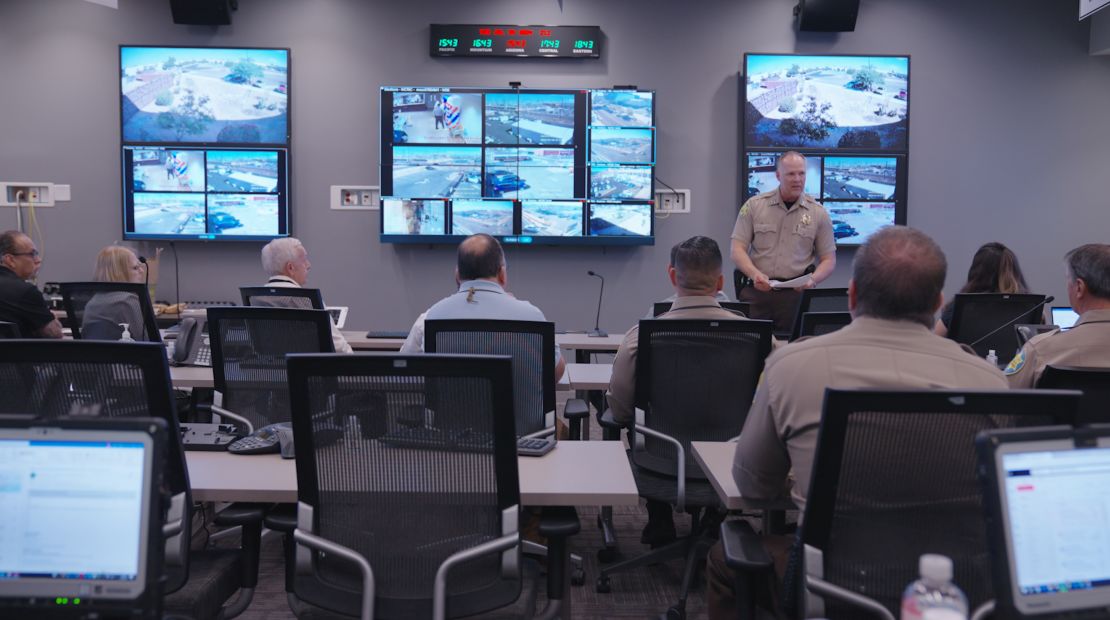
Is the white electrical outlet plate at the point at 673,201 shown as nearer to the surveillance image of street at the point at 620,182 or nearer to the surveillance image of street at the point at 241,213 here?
the surveillance image of street at the point at 620,182

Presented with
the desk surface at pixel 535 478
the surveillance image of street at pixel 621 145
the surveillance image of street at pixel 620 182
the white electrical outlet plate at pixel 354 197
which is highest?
the surveillance image of street at pixel 621 145

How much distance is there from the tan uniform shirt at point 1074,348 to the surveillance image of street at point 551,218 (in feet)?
13.3

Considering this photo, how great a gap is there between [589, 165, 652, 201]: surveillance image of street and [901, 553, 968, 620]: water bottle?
519 centimetres

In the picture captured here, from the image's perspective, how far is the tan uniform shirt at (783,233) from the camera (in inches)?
211

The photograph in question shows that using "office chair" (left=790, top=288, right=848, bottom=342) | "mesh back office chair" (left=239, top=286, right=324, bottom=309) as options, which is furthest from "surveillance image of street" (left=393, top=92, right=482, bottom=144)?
"office chair" (left=790, top=288, right=848, bottom=342)

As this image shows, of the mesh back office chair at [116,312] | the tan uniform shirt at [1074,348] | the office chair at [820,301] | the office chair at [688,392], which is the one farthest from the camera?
the mesh back office chair at [116,312]

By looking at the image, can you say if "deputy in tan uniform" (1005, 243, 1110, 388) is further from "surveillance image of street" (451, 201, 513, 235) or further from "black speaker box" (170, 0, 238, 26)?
"black speaker box" (170, 0, 238, 26)

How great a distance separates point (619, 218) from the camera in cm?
634

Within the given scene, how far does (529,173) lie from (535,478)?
457cm

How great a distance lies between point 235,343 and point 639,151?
3899mm

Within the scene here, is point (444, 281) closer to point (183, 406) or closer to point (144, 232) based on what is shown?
point (144, 232)

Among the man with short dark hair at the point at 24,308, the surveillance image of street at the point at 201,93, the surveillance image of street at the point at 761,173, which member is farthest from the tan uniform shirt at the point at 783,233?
the man with short dark hair at the point at 24,308

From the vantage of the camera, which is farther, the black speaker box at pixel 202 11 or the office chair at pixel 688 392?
the black speaker box at pixel 202 11

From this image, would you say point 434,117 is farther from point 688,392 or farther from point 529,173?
point 688,392
